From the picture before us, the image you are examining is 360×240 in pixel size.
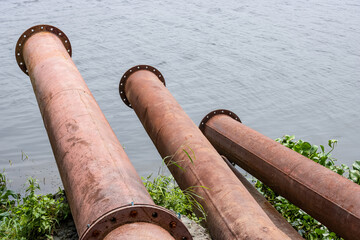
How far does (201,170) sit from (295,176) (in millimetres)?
1195

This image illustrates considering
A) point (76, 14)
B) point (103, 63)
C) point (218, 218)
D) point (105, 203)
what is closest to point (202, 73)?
point (103, 63)

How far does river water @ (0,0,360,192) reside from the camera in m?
9.78

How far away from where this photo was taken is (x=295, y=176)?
5.13m

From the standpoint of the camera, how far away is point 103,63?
13039mm

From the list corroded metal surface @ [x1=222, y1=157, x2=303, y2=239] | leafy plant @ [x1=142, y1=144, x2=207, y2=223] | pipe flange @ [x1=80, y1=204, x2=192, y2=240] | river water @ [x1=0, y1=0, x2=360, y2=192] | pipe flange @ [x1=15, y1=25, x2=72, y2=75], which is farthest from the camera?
river water @ [x1=0, y1=0, x2=360, y2=192]

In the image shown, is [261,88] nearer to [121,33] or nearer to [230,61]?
[230,61]

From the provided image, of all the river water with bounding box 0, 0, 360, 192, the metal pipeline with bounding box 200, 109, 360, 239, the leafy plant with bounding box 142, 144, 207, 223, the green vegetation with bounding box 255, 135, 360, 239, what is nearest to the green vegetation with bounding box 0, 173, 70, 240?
the leafy plant with bounding box 142, 144, 207, 223

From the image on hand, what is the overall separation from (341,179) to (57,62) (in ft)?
10.5

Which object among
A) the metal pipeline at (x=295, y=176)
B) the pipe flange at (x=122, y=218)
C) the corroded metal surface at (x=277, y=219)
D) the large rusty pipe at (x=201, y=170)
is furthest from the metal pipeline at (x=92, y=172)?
the corroded metal surface at (x=277, y=219)

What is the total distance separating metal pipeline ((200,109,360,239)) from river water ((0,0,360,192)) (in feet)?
8.29

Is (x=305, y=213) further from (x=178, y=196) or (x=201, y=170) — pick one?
(x=201, y=170)

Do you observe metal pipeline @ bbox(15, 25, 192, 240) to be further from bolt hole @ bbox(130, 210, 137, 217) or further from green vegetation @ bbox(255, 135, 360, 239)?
green vegetation @ bbox(255, 135, 360, 239)

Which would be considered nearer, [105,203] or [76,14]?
[105,203]

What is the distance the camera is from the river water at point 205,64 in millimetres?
9781
